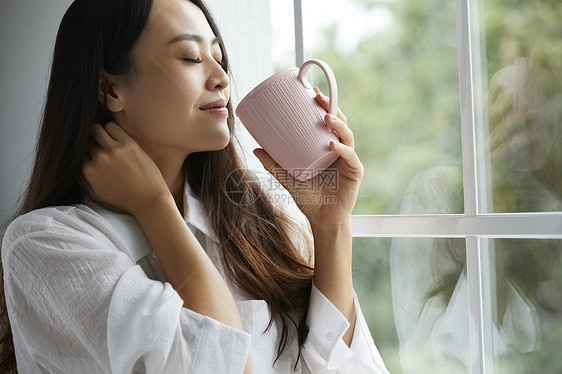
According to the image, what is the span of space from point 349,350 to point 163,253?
37cm

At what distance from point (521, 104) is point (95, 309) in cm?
80

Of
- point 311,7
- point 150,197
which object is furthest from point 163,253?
point 311,7

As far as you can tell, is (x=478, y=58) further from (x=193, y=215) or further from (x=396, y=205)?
(x=193, y=215)

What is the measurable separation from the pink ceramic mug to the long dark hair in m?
0.22

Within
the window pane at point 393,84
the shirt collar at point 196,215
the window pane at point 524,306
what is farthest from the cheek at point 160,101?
the window pane at point 524,306

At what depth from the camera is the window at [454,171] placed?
3.51 feet

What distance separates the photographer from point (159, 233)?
94cm

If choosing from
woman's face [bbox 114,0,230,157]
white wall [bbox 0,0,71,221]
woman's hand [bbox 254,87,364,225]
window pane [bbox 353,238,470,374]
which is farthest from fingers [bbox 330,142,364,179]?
white wall [bbox 0,0,71,221]

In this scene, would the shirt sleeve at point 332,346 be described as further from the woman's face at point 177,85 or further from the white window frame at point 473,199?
the woman's face at point 177,85

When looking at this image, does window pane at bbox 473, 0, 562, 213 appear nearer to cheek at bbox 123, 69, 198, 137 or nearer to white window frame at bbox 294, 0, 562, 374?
white window frame at bbox 294, 0, 562, 374

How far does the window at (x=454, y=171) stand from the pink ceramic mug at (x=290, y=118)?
13.9 inches

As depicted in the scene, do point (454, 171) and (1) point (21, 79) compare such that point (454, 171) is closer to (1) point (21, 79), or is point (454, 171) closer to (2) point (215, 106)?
(2) point (215, 106)

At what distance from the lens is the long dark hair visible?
3.35ft

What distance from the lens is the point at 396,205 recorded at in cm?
131
